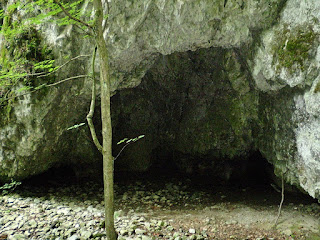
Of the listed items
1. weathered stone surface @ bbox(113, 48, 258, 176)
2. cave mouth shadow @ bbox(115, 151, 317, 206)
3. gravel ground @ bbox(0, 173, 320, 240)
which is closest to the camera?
gravel ground @ bbox(0, 173, 320, 240)

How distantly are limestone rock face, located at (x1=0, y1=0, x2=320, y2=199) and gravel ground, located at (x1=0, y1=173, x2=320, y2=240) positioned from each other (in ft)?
2.52

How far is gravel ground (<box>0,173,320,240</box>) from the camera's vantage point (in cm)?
511

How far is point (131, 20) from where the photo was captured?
5879 mm

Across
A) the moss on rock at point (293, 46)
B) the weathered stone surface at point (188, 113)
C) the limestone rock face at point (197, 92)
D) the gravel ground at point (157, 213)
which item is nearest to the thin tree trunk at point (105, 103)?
the gravel ground at point (157, 213)

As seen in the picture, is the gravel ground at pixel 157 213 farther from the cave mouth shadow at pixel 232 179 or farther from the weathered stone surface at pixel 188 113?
the weathered stone surface at pixel 188 113

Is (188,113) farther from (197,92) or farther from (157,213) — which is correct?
(157,213)

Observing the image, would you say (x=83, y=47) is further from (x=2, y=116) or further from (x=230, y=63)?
(x=230, y=63)

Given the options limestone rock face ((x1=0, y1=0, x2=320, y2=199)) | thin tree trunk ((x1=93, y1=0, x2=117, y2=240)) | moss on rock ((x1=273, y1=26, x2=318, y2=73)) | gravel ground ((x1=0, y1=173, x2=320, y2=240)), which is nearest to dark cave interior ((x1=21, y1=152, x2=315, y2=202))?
gravel ground ((x1=0, y1=173, x2=320, y2=240))

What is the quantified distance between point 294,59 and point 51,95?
505 centimetres

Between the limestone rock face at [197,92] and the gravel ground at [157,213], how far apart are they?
2.52ft

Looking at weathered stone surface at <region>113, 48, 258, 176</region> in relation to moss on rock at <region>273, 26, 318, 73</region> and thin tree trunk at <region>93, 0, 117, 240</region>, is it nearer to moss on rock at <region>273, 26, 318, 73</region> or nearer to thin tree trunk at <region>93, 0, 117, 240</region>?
moss on rock at <region>273, 26, 318, 73</region>

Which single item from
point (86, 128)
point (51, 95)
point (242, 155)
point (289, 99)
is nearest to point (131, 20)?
point (51, 95)

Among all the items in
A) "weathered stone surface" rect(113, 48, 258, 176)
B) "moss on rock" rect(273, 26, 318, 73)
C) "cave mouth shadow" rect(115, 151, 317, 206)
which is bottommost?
"cave mouth shadow" rect(115, 151, 317, 206)

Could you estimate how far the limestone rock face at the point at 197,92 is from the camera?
17.3 feet
